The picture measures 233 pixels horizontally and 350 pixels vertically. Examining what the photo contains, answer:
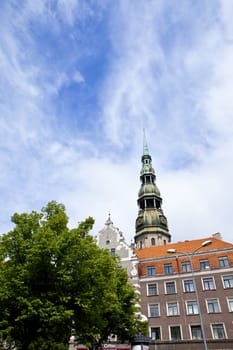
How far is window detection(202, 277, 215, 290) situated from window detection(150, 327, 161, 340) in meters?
7.11

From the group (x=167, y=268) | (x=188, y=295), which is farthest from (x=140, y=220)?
(x=188, y=295)

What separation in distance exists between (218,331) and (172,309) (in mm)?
5340

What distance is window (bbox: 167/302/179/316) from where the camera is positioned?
3553 cm

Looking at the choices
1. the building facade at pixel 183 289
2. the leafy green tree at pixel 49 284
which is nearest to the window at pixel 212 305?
the building facade at pixel 183 289

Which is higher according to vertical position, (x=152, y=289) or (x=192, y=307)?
(x=152, y=289)

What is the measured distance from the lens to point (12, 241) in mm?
18500

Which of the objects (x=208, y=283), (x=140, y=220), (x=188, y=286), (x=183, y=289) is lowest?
(x=183, y=289)

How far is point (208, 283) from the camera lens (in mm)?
36031

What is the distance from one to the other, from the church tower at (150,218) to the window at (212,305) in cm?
2652

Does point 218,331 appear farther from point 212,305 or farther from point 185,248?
point 185,248

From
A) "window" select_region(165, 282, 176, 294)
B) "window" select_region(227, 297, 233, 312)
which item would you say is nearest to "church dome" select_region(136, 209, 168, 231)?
"window" select_region(165, 282, 176, 294)

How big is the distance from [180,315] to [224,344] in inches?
206

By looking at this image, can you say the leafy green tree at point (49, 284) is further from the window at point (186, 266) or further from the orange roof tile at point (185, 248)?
the orange roof tile at point (185, 248)

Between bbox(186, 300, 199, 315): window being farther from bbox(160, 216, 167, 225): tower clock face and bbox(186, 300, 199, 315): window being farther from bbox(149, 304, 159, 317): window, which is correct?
bbox(160, 216, 167, 225): tower clock face
